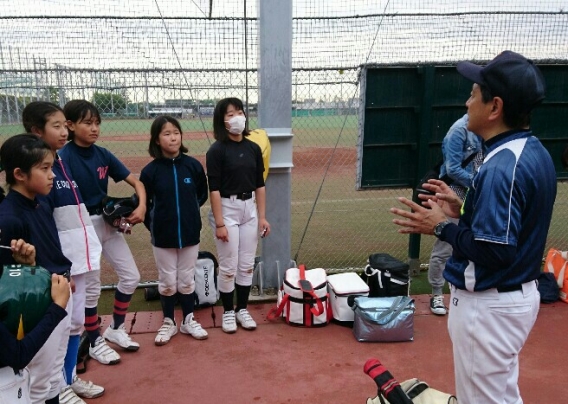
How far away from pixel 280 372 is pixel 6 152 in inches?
85.2

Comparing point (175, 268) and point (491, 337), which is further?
point (175, 268)

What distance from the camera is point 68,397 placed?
2.89 meters

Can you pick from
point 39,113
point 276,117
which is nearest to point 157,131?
point 39,113

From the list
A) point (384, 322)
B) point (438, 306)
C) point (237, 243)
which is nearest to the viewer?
point (384, 322)

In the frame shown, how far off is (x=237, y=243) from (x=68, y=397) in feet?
5.18

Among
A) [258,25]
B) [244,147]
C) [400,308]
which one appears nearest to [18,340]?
[244,147]

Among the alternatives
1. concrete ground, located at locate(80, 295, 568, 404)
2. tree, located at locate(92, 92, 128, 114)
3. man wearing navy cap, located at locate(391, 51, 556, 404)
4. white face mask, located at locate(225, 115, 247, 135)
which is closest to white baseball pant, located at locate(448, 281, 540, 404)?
man wearing navy cap, located at locate(391, 51, 556, 404)

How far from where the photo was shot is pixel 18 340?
1.79 metres

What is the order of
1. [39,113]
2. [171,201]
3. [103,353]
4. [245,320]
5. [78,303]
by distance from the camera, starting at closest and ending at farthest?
1. [39,113]
2. [78,303]
3. [103,353]
4. [171,201]
5. [245,320]

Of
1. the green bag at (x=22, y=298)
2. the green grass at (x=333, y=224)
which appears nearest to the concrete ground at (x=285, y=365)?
the green grass at (x=333, y=224)

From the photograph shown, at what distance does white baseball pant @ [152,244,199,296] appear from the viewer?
3662mm

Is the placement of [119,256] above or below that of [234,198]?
below

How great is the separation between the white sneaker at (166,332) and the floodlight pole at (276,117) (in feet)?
3.53

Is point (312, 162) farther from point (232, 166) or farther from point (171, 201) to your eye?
point (171, 201)
